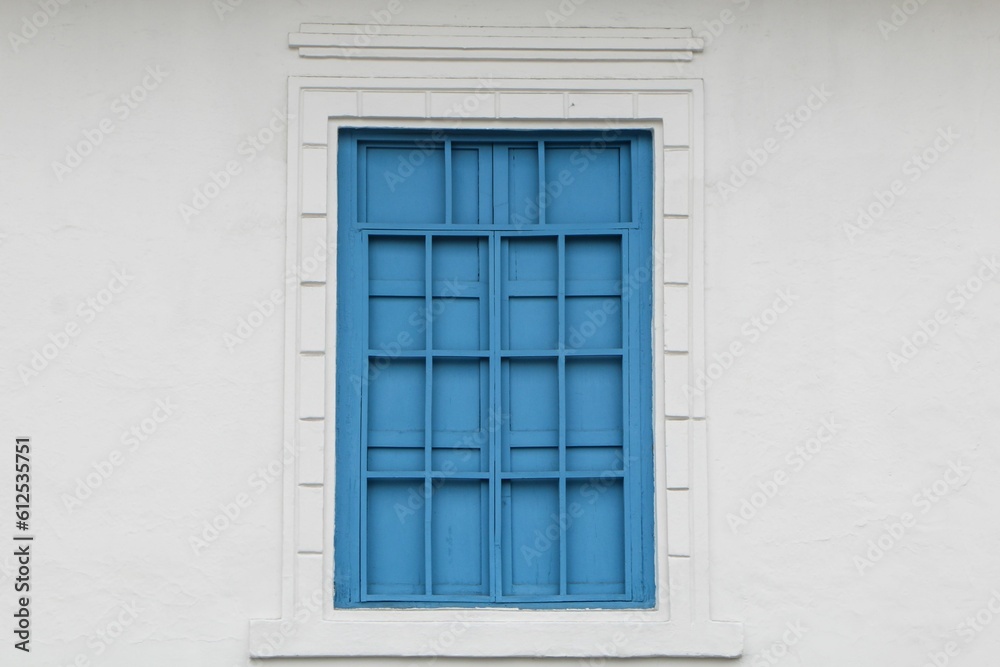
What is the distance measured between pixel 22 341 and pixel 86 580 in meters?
1.00

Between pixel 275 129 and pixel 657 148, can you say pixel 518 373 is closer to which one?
pixel 657 148

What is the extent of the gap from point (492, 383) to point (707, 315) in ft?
3.04

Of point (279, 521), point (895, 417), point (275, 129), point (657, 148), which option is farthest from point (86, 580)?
point (895, 417)

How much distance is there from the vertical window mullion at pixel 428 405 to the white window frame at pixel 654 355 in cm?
22

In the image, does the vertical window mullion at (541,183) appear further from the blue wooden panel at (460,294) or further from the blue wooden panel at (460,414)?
the blue wooden panel at (460,414)

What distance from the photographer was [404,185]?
4605mm

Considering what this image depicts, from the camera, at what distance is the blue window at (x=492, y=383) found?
4.48m

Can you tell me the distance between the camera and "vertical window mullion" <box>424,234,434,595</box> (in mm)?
4449

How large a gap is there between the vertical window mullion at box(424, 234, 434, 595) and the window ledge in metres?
0.22

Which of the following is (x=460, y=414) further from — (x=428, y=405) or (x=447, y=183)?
(x=447, y=183)

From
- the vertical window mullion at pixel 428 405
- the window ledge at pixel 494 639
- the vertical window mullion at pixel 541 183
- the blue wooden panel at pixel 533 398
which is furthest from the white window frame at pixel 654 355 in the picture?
the blue wooden panel at pixel 533 398

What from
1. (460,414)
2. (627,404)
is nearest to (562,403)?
(627,404)

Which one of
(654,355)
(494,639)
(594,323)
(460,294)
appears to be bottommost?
(494,639)

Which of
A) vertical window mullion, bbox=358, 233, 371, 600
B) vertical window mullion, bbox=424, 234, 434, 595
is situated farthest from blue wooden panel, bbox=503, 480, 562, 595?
vertical window mullion, bbox=358, 233, 371, 600
